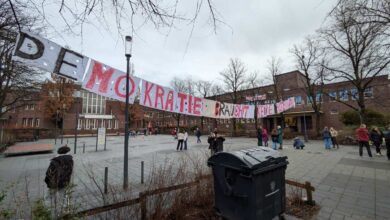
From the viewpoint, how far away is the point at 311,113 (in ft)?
108

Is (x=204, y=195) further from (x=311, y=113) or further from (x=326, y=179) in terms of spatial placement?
(x=311, y=113)

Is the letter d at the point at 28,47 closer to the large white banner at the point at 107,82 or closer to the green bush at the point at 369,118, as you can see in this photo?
the large white banner at the point at 107,82

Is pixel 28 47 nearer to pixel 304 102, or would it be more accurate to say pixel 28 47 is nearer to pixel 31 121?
pixel 304 102

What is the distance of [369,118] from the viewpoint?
23.9 meters

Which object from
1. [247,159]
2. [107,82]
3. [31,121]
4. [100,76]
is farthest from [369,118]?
[31,121]

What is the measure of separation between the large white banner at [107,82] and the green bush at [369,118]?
1056 inches

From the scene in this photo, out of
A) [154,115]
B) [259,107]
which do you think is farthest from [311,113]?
[154,115]

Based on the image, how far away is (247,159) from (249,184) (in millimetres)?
364

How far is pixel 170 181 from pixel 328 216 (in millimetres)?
3309

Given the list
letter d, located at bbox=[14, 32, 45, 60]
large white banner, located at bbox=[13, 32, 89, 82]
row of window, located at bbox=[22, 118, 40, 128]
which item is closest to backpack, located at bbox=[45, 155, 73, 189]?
large white banner, located at bbox=[13, 32, 89, 82]

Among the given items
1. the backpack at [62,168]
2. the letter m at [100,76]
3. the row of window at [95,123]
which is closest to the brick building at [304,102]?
the backpack at [62,168]

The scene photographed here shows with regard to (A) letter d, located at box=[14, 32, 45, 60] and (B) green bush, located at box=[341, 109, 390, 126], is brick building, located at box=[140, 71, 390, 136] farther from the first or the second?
(A) letter d, located at box=[14, 32, 45, 60]

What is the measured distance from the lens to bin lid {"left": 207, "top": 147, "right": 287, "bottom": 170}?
3.10 metres

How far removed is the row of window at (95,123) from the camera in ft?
161
